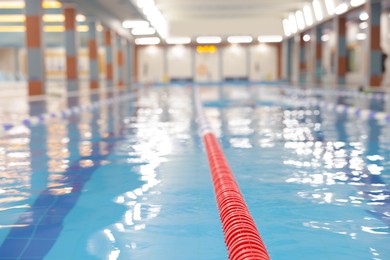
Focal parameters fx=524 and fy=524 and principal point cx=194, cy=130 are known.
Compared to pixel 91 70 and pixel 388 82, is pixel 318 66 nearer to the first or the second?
pixel 388 82

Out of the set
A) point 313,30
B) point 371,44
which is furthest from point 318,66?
point 371,44

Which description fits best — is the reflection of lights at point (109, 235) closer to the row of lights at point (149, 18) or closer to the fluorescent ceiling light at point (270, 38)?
the row of lights at point (149, 18)

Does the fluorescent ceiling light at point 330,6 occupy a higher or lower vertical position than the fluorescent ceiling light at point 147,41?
lower

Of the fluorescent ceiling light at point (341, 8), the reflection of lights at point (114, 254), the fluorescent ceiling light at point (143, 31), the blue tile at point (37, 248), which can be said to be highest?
the fluorescent ceiling light at point (143, 31)

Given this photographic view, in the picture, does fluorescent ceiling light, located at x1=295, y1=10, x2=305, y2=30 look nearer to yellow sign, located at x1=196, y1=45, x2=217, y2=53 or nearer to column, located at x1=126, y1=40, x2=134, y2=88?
yellow sign, located at x1=196, y1=45, x2=217, y2=53

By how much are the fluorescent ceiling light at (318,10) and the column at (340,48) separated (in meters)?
1.84

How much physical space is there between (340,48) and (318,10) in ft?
10.1

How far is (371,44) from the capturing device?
22250 mm

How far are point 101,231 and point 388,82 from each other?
29765 millimetres

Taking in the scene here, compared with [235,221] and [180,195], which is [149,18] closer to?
[180,195]

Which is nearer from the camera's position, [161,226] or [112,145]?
[161,226]

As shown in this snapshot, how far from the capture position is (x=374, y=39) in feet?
72.8

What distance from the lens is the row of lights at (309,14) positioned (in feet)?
83.5

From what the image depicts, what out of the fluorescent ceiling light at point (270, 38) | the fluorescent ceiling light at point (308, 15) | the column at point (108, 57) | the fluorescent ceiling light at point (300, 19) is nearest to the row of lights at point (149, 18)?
the column at point (108, 57)
